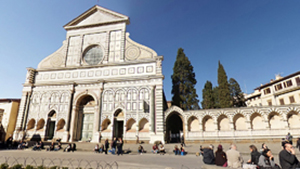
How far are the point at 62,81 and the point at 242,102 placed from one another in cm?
3012

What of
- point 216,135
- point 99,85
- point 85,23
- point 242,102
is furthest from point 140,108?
point 242,102

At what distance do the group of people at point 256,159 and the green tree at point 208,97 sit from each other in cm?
2485

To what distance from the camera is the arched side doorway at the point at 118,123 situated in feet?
69.0

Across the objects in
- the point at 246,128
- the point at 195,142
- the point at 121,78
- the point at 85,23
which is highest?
the point at 85,23

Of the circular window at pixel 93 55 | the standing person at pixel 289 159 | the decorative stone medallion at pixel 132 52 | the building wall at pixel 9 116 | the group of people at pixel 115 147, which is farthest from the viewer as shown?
the circular window at pixel 93 55

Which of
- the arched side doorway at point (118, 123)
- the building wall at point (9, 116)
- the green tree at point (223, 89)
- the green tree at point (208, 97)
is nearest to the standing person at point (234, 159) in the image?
the arched side doorway at point (118, 123)

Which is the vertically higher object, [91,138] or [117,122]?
[117,122]

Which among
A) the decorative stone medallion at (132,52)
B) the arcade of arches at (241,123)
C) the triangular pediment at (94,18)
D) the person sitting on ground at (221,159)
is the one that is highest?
the triangular pediment at (94,18)

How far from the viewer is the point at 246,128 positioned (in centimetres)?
1917

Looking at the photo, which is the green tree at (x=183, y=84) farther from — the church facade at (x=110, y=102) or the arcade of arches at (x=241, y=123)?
the arcade of arches at (x=241, y=123)

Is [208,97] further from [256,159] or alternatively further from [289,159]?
[289,159]

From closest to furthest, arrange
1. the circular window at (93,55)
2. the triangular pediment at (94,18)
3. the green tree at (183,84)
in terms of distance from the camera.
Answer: the circular window at (93,55) → the triangular pediment at (94,18) → the green tree at (183,84)

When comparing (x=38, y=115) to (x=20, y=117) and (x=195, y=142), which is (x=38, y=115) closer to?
(x=20, y=117)

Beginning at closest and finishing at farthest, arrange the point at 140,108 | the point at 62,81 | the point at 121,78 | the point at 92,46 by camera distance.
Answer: the point at 140,108 → the point at 121,78 → the point at 62,81 → the point at 92,46
